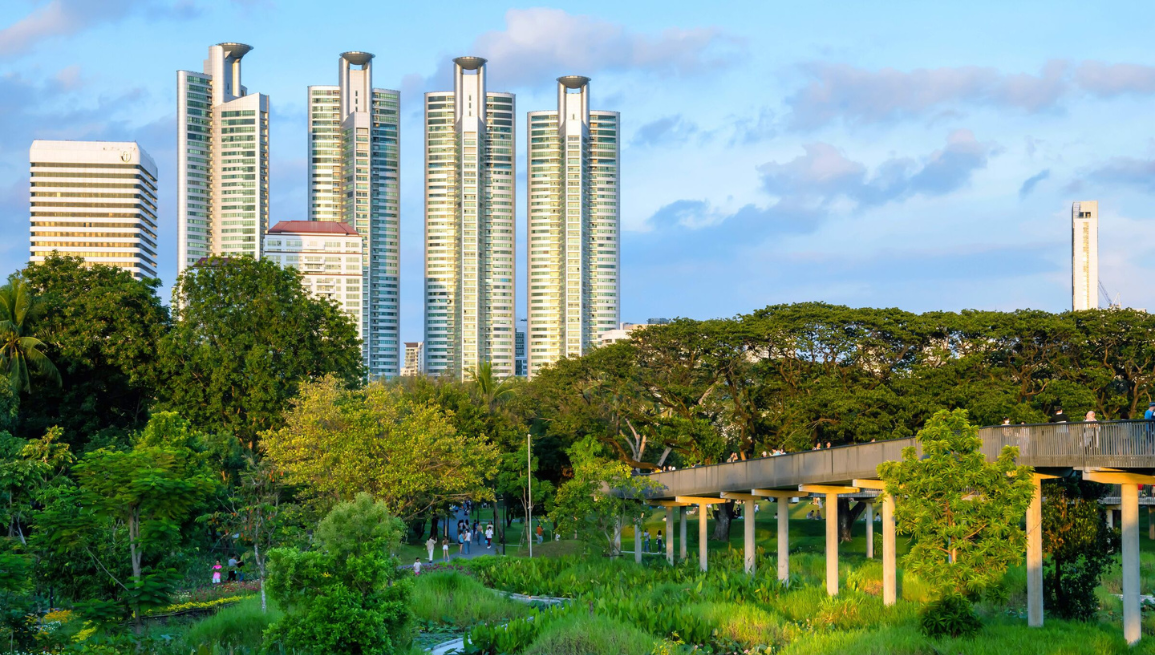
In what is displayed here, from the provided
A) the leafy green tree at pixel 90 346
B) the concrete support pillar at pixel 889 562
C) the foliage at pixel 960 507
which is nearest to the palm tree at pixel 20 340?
the leafy green tree at pixel 90 346

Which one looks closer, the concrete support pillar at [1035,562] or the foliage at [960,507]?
the foliage at [960,507]

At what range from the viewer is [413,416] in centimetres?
→ 4891

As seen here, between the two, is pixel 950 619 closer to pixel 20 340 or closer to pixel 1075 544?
pixel 1075 544

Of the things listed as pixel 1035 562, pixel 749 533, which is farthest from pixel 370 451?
pixel 1035 562

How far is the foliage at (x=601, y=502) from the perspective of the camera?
47.8 meters

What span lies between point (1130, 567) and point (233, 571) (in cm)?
3003

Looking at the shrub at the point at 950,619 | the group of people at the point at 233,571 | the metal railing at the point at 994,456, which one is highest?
the metal railing at the point at 994,456

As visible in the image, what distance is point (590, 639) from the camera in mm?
24891

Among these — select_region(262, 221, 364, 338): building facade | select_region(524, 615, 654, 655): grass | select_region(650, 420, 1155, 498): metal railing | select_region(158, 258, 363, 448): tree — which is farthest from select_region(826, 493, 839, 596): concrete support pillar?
select_region(262, 221, 364, 338): building facade

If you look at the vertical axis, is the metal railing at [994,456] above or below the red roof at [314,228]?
below

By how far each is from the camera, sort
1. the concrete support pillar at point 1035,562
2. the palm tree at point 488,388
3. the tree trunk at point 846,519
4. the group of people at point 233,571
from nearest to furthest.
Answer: the concrete support pillar at point 1035,562, the group of people at point 233,571, the tree trunk at point 846,519, the palm tree at point 488,388

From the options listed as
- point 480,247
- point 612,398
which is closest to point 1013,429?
point 612,398

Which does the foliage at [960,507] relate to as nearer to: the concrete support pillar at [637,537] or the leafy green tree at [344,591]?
the leafy green tree at [344,591]

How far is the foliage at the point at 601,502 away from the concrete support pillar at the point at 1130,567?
80.8 ft
